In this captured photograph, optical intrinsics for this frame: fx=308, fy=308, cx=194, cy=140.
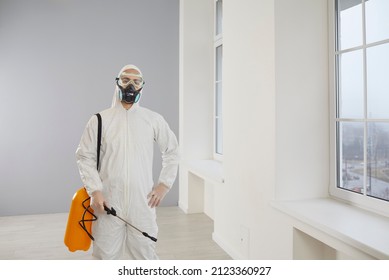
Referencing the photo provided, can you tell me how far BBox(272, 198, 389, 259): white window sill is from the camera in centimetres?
105

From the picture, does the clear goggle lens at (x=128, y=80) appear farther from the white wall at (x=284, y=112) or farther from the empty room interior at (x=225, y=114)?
the white wall at (x=284, y=112)

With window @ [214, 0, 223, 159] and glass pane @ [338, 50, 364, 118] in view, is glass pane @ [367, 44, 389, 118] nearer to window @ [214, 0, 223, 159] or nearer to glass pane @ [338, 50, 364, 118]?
glass pane @ [338, 50, 364, 118]

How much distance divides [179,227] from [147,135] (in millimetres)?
1561

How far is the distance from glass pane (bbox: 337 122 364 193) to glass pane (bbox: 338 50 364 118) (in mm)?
65

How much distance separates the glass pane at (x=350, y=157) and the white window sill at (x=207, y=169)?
0.88 m

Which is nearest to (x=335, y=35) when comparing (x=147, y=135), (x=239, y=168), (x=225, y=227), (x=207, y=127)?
(x=239, y=168)

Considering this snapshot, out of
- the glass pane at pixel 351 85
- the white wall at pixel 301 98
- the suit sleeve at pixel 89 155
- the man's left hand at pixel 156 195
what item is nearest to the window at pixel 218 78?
the white wall at pixel 301 98

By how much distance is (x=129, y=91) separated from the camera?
132 cm

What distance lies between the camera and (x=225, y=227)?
220cm

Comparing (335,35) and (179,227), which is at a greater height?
(335,35)

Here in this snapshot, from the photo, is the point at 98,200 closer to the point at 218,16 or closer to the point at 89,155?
the point at 89,155

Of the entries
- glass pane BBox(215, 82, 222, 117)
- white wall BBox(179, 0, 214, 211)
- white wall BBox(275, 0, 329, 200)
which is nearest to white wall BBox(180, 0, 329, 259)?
white wall BBox(275, 0, 329, 200)

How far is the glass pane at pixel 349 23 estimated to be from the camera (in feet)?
4.79
